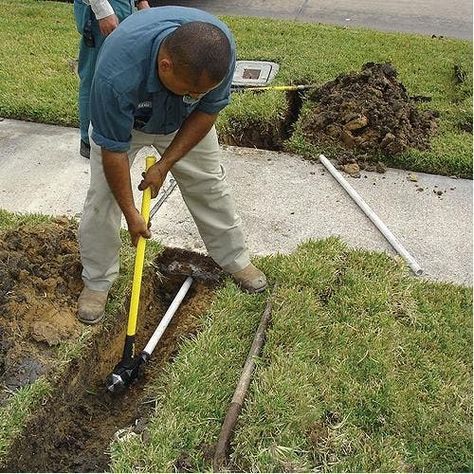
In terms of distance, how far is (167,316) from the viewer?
3.45 meters

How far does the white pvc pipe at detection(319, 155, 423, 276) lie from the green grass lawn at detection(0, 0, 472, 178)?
0.89 feet

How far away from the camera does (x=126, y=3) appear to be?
405 cm

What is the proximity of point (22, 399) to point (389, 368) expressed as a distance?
67.0 inches

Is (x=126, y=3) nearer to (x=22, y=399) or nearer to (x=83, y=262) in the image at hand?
(x=83, y=262)

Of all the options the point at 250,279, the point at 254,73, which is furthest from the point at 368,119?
the point at 250,279

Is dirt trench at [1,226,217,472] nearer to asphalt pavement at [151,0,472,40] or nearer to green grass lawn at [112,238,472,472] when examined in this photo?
green grass lawn at [112,238,472,472]

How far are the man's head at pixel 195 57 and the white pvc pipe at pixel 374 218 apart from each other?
196 centimetres

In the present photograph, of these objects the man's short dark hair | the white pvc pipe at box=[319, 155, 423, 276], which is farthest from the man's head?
the white pvc pipe at box=[319, 155, 423, 276]

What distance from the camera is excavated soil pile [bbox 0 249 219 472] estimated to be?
2777 millimetres

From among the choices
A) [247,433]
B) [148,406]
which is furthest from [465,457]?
[148,406]

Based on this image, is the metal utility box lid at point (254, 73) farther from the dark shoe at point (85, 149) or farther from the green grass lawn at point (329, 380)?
the green grass lawn at point (329, 380)

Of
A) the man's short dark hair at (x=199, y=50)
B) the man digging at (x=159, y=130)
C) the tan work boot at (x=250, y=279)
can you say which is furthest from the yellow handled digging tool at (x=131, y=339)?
the man's short dark hair at (x=199, y=50)

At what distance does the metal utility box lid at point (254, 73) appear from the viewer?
593 cm

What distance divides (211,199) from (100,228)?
1.97ft
